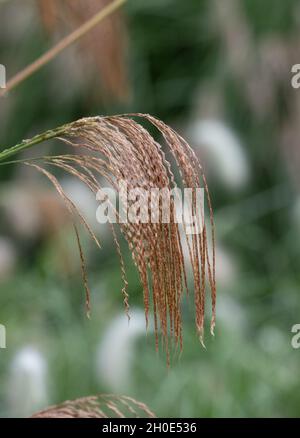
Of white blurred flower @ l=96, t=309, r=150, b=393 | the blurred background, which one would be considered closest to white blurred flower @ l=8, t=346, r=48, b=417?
the blurred background

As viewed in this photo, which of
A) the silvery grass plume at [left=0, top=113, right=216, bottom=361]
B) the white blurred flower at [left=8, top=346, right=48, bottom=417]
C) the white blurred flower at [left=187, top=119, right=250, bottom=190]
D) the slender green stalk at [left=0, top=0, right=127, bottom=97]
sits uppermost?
the white blurred flower at [left=187, top=119, right=250, bottom=190]

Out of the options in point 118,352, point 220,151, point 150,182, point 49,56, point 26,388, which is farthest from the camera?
point 220,151

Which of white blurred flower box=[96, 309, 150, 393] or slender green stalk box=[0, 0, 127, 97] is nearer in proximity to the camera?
slender green stalk box=[0, 0, 127, 97]

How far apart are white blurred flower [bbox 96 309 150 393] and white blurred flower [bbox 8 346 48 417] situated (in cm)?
19

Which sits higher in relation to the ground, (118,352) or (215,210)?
(215,210)

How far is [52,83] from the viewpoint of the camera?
421 centimetres

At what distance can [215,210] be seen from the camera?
153 inches

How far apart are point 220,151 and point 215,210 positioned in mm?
214

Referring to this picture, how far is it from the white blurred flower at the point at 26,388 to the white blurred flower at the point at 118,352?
7.4 inches

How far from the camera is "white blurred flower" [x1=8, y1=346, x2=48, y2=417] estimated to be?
268cm

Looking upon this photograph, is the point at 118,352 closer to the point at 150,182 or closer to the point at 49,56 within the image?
the point at 49,56

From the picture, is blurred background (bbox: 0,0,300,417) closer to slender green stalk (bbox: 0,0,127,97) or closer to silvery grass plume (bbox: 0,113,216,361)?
slender green stalk (bbox: 0,0,127,97)

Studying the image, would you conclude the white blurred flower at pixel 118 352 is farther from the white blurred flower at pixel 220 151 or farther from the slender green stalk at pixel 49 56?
the slender green stalk at pixel 49 56

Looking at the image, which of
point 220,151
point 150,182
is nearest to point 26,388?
point 220,151
